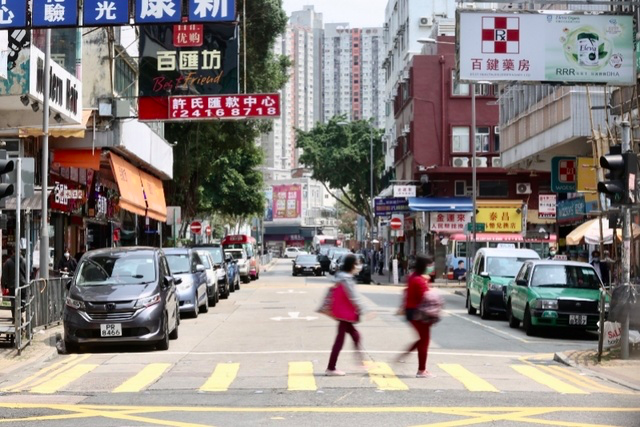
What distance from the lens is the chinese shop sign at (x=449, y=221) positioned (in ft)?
209

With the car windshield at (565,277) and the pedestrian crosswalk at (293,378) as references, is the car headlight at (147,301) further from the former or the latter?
the car windshield at (565,277)

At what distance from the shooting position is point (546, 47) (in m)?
22.3

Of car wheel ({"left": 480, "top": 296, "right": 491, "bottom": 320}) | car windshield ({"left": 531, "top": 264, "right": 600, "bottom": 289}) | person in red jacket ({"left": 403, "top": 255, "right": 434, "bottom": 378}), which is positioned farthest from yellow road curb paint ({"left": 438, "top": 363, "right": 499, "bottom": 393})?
car wheel ({"left": 480, "top": 296, "right": 491, "bottom": 320})

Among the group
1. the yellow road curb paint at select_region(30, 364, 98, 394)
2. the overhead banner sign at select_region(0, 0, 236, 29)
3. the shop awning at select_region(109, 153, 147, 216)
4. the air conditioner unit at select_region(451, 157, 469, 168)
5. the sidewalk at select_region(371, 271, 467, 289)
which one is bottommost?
the sidewalk at select_region(371, 271, 467, 289)

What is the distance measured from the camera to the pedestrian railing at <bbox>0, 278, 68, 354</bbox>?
1927cm

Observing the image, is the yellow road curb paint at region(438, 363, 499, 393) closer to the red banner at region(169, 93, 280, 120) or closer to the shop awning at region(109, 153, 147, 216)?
the red banner at region(169, 93, 280, 120)

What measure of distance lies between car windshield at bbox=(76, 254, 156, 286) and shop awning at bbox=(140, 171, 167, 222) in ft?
67.9

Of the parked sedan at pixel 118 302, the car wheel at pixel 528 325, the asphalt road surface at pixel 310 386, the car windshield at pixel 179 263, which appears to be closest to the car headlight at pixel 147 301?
the parked sedan at pixel 118 302

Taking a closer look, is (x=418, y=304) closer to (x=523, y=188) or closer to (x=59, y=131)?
(x=59, y=131)

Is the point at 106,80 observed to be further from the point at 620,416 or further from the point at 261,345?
the point at 620,416

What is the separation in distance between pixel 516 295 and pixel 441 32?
45587mm

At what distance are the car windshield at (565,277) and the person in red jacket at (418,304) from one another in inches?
366

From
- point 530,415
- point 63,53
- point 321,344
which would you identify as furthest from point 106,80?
point 530,415

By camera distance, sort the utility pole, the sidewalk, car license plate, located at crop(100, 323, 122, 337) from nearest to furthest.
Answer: the utility pole → car license plate, located at crop(100, 323, 122, 337) → the sidewalk
